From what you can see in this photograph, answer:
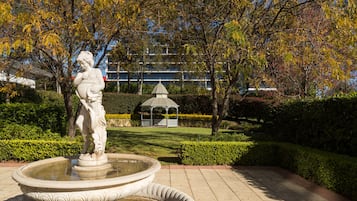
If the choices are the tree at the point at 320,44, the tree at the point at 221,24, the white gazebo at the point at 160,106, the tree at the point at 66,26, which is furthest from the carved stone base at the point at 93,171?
the white gazebo at the point at 160,106

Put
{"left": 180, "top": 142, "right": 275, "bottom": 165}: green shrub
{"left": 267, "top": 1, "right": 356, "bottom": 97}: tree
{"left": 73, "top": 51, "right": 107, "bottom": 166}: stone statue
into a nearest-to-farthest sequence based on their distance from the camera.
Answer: {"left": 73, "top": 51, "right": 107, "bottom": 166}: stone statue < {"left": 267, "top": 1, "right": 356, "bottom": 97}: tree < {"left": 180, "top": 142, "right": 275, "bottom": 165}: green shrub

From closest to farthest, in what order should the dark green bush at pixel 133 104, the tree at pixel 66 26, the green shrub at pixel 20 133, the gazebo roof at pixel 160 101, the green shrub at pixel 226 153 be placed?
the tree at pixel 66 26, the green shrub at pixel 226 153, the green shrub at pixel 20 133, the gazebo roof at pixel 160 101, the dark green bush at pixel 133 104

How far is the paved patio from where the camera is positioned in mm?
6922

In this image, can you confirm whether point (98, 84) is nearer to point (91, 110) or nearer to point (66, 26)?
point (91, 110)

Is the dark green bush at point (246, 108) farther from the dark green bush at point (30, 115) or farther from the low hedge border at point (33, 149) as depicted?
the low hedge border at point (33, 149)

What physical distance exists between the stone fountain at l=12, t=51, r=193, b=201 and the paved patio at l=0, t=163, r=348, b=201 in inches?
52.4

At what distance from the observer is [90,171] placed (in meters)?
4.74

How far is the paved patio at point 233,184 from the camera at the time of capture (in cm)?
692

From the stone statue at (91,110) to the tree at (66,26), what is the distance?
3.06 meters

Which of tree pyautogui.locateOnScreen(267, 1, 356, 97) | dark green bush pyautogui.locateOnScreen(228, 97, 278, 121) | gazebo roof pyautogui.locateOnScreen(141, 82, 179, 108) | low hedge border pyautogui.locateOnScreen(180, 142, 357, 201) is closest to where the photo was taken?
tree pyautogui.locateOnScreen(267, 1, 356, 97)

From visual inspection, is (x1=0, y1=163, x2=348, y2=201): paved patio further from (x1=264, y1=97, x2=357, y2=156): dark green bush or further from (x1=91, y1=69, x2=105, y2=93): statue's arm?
(x1=91, y1=69, x2=105, y2=93): statue's arm

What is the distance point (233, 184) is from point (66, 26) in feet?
24.9

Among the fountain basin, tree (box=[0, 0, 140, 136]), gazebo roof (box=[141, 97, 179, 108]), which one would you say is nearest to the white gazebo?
gazebo roof (box=[141, 97, 179, 108])

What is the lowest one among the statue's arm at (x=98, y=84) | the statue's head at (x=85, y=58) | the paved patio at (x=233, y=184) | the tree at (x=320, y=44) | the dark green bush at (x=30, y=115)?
the paved patio at (x=233, y=184)
